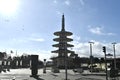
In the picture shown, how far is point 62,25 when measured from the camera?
173 m

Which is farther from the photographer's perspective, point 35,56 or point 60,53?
point 60,53

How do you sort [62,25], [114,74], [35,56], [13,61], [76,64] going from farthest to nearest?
[13,61], [62,25], [76,64], [35,56], [114,74]

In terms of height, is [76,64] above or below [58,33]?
Result: below

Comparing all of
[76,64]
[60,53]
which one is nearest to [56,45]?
[60,53]

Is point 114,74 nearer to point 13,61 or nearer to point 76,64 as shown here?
point 76,64

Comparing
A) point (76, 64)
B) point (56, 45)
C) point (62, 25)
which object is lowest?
point (76, 64)

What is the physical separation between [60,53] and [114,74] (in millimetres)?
111585

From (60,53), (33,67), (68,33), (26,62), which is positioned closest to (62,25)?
(68,33)

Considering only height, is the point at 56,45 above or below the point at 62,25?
below

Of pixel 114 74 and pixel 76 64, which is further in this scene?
pixel 76 64

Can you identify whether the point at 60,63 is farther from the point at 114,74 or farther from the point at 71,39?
the point at 114,74

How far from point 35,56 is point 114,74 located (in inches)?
714

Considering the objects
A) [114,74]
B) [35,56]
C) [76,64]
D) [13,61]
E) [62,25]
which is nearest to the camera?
[114,74]

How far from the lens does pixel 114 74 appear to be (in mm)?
50750
